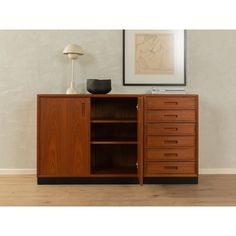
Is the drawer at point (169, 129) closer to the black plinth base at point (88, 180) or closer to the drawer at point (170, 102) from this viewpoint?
the drawer at point (170, 102)

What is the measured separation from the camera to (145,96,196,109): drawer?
11.1 feet

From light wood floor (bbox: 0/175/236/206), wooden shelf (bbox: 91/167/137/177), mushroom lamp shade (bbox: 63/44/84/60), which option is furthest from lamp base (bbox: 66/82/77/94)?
light wood floor (bbox: 0/175/236/206)

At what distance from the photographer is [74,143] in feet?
11.2

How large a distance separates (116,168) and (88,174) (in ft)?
1.40

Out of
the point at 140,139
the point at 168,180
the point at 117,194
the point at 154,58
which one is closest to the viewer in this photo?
the point at 117,194

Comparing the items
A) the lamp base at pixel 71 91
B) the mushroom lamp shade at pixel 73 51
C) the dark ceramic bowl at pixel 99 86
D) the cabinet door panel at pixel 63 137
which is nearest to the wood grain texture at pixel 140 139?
the dark ceramic bowl at pixel 99 86

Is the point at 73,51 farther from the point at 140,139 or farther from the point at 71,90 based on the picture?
the point at 140,139

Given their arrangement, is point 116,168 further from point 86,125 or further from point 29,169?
point 29,169

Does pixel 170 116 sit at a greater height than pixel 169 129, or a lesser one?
greater

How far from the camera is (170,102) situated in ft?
11.1

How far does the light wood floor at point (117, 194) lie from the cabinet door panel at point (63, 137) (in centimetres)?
18

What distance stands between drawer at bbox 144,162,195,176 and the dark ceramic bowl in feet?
2.79

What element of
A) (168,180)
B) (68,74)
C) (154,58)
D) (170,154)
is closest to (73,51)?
(68,74)

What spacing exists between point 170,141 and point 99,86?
0.90 meters
